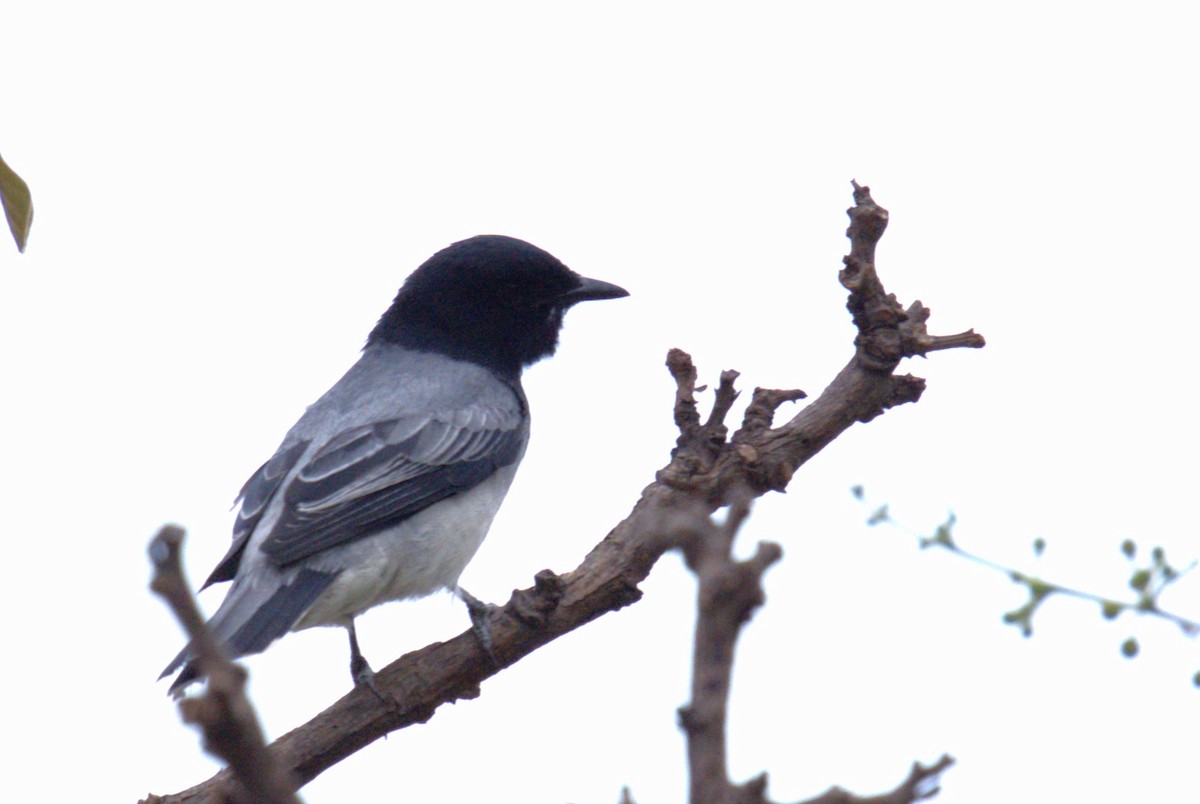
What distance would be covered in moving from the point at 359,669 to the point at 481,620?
0.65 meters

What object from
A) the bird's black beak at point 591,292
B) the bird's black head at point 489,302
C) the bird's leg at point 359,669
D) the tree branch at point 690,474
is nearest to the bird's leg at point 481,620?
the tree branch at point 690,474

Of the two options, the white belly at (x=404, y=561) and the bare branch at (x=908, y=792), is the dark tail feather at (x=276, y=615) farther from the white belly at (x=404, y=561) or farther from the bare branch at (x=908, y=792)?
the bare branch at (x=908, y=792)

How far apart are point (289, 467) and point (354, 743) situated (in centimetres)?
191

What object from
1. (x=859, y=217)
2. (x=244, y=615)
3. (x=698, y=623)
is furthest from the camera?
(x=244, y=615)

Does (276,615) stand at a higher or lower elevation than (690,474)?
higher

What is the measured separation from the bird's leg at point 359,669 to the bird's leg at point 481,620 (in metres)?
0.42

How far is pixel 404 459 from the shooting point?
23.3ft

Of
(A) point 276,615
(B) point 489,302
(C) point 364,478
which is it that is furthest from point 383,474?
(B) point 489,302

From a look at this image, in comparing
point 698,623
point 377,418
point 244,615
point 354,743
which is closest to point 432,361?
point 377,418

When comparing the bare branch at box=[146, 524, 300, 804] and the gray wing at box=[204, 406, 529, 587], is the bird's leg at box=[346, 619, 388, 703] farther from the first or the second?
the bare branch at box=[146, 524, 300, 804]

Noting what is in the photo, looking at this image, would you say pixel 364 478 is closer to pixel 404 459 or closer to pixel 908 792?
pixel 404 459

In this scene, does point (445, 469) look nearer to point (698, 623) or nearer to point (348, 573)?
point (348, 573)

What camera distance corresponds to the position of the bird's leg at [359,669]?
555cm

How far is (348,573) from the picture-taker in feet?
21.3
